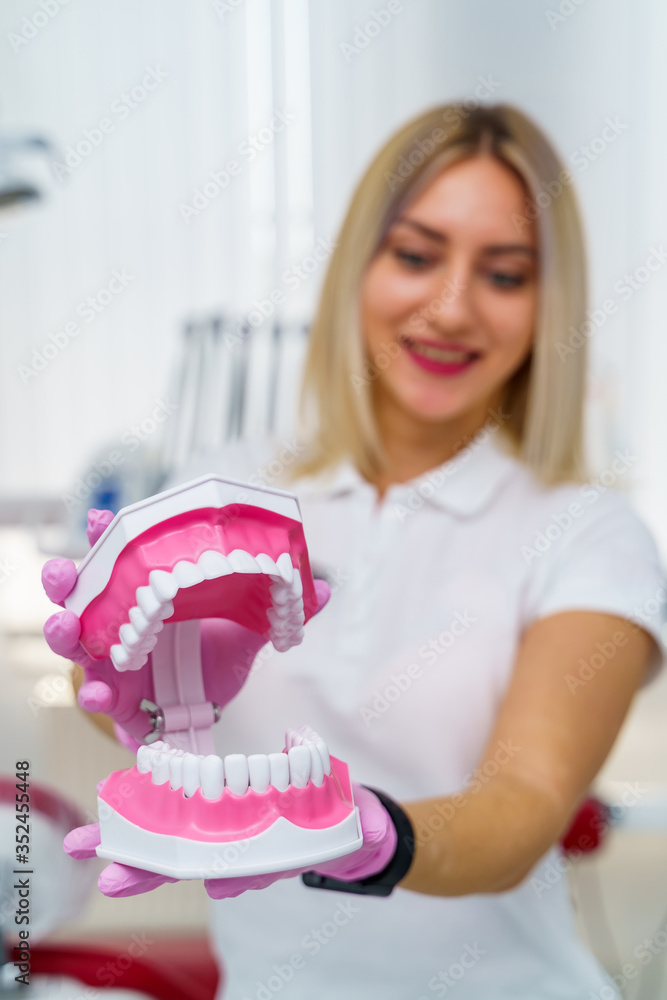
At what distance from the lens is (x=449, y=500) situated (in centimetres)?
93

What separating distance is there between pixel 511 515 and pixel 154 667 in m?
0.51

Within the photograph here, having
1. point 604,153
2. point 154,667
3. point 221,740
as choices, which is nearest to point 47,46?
point 604,153

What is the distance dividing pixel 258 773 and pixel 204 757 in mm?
28

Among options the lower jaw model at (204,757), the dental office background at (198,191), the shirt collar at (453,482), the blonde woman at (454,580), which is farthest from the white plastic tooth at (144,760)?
the dental office background at (198,191)

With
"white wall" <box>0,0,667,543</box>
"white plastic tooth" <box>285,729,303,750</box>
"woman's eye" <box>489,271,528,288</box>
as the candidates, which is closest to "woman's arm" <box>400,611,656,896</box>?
"white plastic tooth" <box>285,729,303,750</box>

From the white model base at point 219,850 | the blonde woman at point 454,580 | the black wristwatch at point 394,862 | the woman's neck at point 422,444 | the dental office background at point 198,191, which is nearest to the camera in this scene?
the white model base at point 219,850

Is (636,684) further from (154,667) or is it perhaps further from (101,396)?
(101,396)

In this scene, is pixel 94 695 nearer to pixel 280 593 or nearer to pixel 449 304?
pixel 280 593

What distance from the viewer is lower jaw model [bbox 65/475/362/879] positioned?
1.36 feet

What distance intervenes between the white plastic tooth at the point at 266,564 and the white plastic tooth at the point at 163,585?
4 cm

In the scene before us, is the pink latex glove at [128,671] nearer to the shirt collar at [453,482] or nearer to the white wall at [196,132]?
the shirt collar at [453,482]

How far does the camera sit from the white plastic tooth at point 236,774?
427 mm

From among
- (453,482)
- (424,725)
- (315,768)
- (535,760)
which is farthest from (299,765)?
(453,482)

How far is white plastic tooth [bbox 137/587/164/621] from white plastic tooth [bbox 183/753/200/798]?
0.07 m
